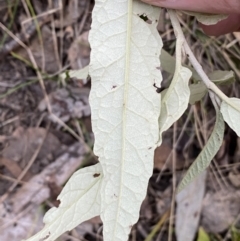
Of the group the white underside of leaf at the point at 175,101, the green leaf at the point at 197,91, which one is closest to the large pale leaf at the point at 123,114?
the white underside of leaf at the point at 175,101

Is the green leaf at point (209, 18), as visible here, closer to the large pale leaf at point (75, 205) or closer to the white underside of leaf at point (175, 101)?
the white underside of leaf at point (175, 101)

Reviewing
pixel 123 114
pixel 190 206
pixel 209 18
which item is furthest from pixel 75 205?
pixel 190 206

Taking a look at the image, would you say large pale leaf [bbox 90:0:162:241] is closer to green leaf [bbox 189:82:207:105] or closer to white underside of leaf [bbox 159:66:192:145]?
white underside of leaf [bbox 159:66:192:145]

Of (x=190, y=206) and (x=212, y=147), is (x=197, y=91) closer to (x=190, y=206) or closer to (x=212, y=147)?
(x=212, y=147)

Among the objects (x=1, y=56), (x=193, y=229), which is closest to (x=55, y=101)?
(x=1, y=56)

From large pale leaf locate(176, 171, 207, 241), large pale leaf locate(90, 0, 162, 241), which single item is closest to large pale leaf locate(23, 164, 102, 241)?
large pale leaf locate(90, 0, 162, 241)

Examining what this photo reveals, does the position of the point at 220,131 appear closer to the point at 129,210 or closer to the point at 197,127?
the point at 129,210
